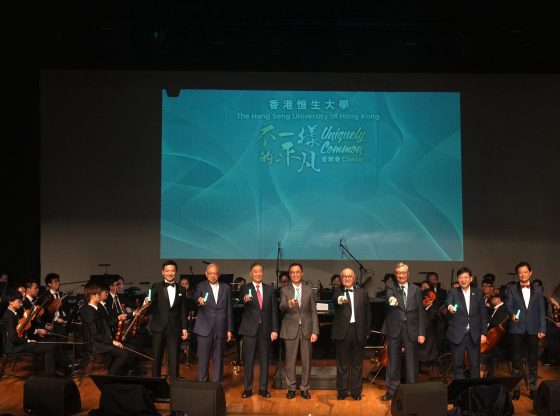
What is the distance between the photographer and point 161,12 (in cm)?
1073

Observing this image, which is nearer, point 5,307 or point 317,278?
point 5,307

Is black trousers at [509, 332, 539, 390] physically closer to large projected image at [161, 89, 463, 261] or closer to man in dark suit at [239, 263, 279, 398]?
man in dark suit at [239, 263, 279, 398]

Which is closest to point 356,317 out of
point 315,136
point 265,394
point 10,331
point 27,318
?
point 265,394

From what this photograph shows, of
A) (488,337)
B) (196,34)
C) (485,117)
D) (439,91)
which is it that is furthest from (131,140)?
(488,337)

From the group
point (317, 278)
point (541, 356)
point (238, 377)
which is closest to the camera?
point (238, 377)

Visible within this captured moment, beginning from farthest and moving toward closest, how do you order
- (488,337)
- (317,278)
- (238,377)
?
1. (317,278)
2. (238,377)
3. (488,337)

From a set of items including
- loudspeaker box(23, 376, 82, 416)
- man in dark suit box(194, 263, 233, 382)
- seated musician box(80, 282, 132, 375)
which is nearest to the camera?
loudspeaker box(23, 376, 82, 416)

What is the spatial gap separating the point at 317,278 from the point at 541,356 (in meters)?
4.42

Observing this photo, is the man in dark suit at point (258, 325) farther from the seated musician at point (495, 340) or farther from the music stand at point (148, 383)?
the seated musician at point (495, 340)

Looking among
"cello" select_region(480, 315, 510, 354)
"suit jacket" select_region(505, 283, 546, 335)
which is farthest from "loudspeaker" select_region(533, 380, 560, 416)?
"cello" select_region(480, 315, 510, 354)

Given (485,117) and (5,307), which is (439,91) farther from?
(5,307)

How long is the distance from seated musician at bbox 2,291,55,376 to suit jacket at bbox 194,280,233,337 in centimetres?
224

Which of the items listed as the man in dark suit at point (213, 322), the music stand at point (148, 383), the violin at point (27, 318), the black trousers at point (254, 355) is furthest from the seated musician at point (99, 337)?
the music stand at point (148, 383)

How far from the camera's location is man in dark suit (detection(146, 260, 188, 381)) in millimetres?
7414
